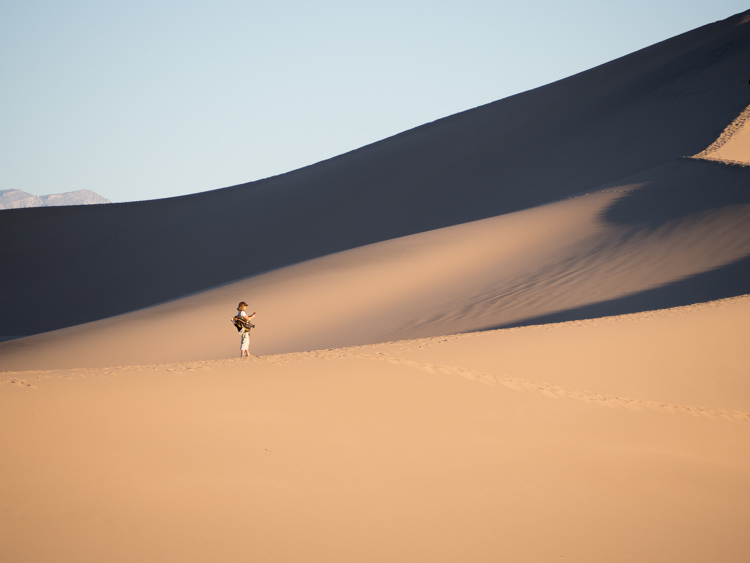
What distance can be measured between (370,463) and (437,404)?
1258 mm

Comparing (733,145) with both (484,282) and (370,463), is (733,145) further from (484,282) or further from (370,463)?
(370,463)

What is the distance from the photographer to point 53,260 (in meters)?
30.1

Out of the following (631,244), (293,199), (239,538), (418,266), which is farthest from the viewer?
(293,199)

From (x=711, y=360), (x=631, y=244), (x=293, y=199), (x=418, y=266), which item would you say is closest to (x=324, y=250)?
(x=293, y=199)

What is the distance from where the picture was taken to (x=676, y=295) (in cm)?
1160

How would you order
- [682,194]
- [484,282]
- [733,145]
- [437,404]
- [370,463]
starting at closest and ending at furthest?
[370,463] → [437,404] → [484,282] → [682,194] → [733,145]

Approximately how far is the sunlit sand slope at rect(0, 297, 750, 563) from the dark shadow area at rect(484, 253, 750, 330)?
388cm

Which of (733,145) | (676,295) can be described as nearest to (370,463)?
(676,295)

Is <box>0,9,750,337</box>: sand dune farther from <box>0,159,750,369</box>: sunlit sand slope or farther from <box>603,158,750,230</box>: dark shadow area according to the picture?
<box>0,159,750,369</box>: sunlit sand slope

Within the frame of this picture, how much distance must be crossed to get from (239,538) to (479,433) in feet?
7.91

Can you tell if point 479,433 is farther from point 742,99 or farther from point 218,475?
point 742,99

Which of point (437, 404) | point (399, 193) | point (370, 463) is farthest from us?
point (399, 193)

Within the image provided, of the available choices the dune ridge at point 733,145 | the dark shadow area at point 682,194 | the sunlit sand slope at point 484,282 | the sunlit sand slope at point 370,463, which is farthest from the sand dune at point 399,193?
the sunlit sand slope at point 370,463

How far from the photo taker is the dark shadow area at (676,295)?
37.1 feet
